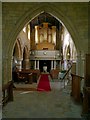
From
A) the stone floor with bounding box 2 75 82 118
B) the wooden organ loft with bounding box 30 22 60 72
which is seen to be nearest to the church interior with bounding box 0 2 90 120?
the stone floor with bounding box 2 75 82 118

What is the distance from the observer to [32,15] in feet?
31.3

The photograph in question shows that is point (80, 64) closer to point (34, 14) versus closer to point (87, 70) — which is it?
point (34, 14)

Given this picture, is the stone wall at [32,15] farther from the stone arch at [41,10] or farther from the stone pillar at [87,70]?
the stone pillar at [87,70]

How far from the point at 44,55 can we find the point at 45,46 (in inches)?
45.4

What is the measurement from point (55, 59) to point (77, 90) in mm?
16394

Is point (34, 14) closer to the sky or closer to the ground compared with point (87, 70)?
closer to the sky

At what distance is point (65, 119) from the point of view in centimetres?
532

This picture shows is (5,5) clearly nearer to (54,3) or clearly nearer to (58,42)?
(54,3)

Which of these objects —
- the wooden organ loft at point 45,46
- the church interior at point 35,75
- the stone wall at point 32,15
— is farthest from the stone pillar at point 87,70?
the wooden organ loft at point 45,46

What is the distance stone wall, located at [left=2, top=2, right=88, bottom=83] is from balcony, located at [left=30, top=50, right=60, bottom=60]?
14472mm

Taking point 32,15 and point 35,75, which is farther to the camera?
point 35,75

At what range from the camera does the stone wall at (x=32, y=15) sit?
30.7ft

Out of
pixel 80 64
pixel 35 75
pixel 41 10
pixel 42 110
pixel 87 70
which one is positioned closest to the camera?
pixel 87 70

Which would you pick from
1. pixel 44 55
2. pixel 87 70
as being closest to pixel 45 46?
pixel 44 55
